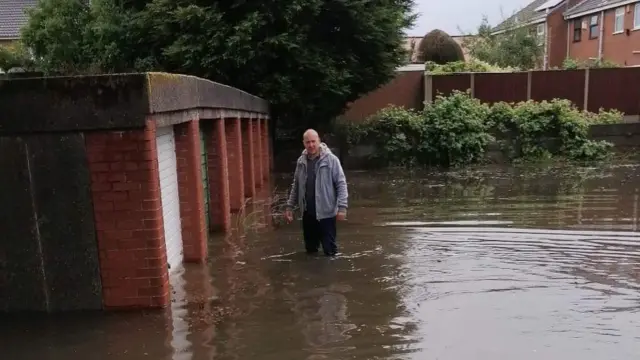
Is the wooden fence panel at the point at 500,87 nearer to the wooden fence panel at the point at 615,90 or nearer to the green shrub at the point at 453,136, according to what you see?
the wooden fence panel at the point at 615,90

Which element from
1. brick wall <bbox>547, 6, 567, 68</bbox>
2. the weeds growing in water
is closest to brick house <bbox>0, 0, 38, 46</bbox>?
the weeds growing in water

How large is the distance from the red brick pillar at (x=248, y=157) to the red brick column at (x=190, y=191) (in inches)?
201

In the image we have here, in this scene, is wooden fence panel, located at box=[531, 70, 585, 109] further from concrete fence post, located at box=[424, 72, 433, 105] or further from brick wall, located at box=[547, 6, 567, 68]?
brick wall, located at box=[547, 6, 567, 68]

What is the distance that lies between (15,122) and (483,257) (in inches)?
191

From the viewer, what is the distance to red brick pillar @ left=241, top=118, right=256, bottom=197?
11844mm

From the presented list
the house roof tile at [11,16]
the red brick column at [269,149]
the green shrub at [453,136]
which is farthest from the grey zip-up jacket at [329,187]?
the house roof tile at [11,16]

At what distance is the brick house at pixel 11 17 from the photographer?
100 ft

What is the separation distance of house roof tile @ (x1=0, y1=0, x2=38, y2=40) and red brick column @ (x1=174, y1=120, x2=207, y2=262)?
2791 centimetres

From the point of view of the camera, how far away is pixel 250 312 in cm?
507

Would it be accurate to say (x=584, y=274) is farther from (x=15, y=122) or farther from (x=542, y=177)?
(x=542, y=177)

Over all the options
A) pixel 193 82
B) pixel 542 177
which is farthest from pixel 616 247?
pixel 542 177

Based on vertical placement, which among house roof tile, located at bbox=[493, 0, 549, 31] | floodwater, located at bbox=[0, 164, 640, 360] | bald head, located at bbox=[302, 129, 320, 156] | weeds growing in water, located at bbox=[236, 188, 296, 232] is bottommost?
weeds growing in water, located at bbox=[236, 188, 296, 232]

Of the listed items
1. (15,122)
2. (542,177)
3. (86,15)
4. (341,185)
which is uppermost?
(86,15)

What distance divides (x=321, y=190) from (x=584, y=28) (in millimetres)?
36821
